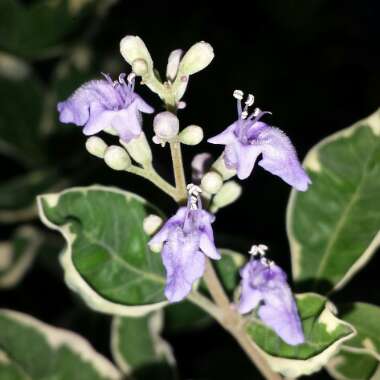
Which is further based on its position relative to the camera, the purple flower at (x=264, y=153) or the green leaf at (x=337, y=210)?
the green leaf at (x=337, y=210)

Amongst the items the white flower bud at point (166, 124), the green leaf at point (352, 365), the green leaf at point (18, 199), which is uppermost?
the white flower bud at point (166, 124)

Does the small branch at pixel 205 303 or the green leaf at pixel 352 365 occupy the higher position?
the small branch at pixel 205 303

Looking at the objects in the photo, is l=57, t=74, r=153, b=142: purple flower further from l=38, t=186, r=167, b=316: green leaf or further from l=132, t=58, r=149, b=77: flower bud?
l=38, t=186, r=167, b=316: green leaf

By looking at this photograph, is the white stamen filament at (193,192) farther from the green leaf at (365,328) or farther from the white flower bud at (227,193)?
the green leaf at (365,328)

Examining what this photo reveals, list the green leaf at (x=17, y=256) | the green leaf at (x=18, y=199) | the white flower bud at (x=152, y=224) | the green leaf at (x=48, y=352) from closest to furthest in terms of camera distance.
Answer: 1. the white flower bud at (x=152, y=224)
2. the green leaf at (x=48, y=352)
3. the green leaf at (x=17, y=256)
4. the green leaf at (x=18, y=199)

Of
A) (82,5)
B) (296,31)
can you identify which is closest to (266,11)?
(296,31)

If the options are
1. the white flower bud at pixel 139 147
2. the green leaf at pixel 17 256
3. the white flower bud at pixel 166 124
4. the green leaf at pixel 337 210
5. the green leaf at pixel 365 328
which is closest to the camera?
the white flower bud at pixel 166 124

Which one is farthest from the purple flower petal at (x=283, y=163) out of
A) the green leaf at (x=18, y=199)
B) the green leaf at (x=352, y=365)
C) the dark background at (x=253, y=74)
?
the green leaf at (x=18, y=199)

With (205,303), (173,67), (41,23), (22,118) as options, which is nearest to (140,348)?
(205,303)
